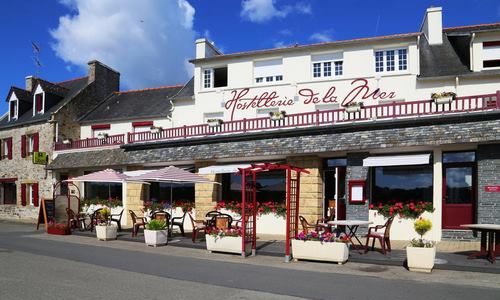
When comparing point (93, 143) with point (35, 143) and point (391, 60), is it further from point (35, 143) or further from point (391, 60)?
point (391, 60)

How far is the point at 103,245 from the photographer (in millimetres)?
13219

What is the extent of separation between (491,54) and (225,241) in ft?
40.4

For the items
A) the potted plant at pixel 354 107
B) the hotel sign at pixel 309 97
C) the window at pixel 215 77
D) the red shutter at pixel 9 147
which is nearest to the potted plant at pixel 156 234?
the potted plant at pixel 354 107

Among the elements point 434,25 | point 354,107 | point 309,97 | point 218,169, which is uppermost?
point 434,25

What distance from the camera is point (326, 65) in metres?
18.5

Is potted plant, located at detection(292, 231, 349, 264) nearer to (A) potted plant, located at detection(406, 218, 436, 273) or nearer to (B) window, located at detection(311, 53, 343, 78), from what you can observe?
(A) potted plant, located at detection(406, 218, 436, 273)

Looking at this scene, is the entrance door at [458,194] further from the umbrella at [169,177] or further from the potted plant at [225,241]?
the umbrella at [169,177]

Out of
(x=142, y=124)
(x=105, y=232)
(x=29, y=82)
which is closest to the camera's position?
(x=105, y=232)

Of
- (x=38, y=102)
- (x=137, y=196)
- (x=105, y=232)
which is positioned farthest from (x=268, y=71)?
(x=38, y=102)

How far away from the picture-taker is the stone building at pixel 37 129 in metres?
24.5

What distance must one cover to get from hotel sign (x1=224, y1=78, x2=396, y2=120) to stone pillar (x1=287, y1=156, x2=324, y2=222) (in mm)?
2992

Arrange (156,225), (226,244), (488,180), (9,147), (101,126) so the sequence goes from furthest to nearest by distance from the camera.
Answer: (9,147)
(101,126)
(156,225)
(488,180)
(226,244)

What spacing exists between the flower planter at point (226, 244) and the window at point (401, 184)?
502 cm

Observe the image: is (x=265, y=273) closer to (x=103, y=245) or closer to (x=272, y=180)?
(x=103, y=245)
